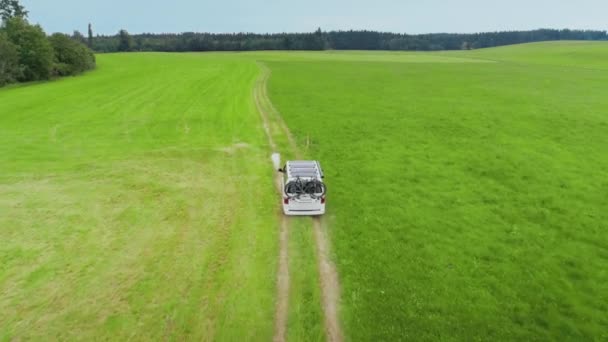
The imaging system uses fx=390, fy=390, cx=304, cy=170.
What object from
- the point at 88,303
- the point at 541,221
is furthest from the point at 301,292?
the point at 541,221

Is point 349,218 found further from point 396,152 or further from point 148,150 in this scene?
point 148,150

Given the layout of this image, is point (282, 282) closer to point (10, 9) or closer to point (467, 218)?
point (467, 218)

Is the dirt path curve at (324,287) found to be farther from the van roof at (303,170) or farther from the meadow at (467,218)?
the van roof at (303,170)

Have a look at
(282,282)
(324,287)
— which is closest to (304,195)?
(282,282)

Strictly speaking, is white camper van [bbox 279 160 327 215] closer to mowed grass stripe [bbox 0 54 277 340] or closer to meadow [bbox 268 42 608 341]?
meadow [bbox 268 42 608 341]

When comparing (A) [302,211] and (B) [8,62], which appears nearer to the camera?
(A) [302,211]

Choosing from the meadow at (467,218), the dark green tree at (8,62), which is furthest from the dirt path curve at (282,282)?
the dark green tree at (8,62)

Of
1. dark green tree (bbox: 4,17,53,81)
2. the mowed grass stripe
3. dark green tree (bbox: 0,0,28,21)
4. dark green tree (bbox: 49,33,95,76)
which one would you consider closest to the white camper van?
the mowed grass stripe
